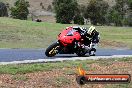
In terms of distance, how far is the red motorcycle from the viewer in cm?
1924

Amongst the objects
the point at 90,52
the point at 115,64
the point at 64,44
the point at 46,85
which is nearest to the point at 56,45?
the point at 64,44

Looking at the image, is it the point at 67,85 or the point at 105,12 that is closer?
the point at 67,85

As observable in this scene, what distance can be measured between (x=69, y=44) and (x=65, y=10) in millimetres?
65139

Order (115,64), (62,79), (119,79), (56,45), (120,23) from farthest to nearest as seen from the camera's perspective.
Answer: (120,23), (56,45), (115,64), (62,79), (119,79)

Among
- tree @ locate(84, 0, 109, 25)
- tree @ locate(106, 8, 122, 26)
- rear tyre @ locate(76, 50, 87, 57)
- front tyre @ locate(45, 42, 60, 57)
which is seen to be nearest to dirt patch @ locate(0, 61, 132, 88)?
front tyre @ locate(45, 42, 60, 57)

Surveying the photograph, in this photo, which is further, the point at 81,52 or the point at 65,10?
the point at 65,10

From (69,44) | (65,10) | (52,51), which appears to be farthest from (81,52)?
(65,10)

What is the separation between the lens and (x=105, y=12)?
323 ft

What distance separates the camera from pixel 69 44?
19.5 meters

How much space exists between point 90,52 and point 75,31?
4.47 feet

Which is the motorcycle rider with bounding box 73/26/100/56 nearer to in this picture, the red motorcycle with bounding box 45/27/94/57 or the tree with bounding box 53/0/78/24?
the red motorcycle with bounding box 45/27/94/57

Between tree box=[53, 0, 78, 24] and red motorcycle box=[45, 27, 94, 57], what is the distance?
62840 millimetres

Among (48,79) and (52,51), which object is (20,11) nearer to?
(52,51)

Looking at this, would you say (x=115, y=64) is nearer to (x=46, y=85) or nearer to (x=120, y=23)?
(x=46, y=85)
